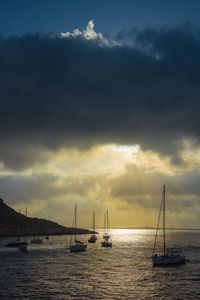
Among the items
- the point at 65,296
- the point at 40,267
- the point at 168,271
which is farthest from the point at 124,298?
the point at 40,267

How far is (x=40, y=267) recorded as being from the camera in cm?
6781

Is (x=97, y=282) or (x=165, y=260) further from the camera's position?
(x=165, y=260)

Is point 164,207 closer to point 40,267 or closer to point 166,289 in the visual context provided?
point 166,289

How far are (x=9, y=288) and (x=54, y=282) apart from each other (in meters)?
8.40

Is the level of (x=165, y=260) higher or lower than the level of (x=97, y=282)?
higher

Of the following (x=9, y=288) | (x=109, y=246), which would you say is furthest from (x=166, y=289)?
(x=109, y=246)

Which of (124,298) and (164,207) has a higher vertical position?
(164,207)

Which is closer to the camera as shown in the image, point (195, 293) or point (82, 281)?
point (195, 293)

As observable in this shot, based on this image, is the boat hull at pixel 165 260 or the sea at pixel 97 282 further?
the boat hull at pixel 165 260

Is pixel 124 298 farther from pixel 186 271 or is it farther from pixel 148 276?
pixel 186 271

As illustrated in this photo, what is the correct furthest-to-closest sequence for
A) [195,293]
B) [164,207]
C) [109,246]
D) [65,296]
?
[109,246]
[164,207]
[195,293]
[65,296]

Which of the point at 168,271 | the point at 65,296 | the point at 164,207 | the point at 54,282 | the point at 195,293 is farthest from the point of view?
the point at 164,207

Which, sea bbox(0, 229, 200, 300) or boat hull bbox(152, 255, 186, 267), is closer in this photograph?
sea bbox(0, 229, 200, 300)

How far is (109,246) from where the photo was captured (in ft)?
441
